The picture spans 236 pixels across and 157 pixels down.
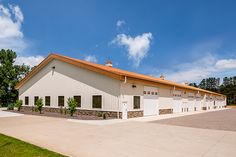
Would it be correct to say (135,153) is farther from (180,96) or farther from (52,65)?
(180,96)

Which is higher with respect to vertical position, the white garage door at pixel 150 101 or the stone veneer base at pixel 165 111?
the white garage door at pixel 150 101

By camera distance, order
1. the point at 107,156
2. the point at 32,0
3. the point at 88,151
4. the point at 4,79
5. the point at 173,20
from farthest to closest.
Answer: the point at 4,79 < the point at 173,20 < the point at 32,0 < the point at 88,151 < the point at 107,156

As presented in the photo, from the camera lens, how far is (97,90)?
18141 millimetres

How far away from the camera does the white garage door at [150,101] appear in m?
19.9

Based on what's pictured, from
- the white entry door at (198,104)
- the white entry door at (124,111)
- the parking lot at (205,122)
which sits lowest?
the white entry door at (198,104)

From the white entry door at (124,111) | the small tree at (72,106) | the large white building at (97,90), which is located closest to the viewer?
the white entry door at (124,111)

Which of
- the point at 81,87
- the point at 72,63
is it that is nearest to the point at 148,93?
the point at 81,87

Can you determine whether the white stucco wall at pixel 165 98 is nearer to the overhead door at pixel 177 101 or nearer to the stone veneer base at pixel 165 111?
the stone veneer base at pixel 165 111

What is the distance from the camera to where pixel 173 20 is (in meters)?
22.3

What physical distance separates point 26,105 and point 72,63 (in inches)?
436

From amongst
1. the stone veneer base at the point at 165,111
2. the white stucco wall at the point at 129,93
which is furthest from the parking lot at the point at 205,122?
the stone veneer base at the point at 165,111

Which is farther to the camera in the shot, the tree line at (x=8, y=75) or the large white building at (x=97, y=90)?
the tree line at (x=8, y=75)

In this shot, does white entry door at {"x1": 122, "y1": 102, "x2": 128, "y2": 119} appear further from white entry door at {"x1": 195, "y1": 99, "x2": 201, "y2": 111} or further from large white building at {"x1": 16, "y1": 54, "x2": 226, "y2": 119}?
white entry door at {"x1": 195, "y1": 99, "x2": 201, "y2": 111}

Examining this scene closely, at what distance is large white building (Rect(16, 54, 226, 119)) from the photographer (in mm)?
17141
